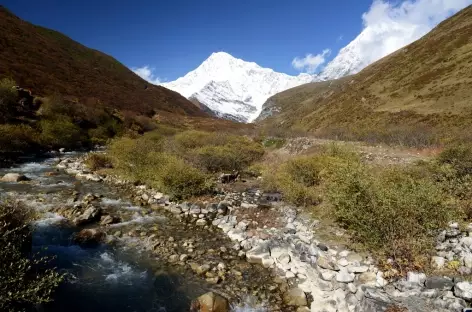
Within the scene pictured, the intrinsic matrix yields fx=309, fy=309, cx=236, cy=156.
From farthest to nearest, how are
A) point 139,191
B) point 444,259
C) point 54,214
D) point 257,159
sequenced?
point 257,159 → point 139,191 → point 54,214 → point 444,259

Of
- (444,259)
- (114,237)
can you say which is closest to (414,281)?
(444,259)

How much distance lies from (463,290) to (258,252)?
614 centimetres

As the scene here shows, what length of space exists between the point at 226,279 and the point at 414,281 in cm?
522

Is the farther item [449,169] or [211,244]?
[449,169]

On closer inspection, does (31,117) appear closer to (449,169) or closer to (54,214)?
(54,214)

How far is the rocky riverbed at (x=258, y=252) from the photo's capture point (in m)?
7.46

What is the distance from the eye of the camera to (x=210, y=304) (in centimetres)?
816

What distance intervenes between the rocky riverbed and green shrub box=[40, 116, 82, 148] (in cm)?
2313

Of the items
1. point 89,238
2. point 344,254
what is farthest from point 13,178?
point 344,254

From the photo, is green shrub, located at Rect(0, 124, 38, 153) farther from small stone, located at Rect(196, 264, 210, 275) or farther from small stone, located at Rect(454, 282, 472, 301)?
small stone, located at Rect(454, 282, 472, 301)

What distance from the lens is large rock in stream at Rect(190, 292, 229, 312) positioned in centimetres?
812

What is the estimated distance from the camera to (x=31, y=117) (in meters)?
41.2

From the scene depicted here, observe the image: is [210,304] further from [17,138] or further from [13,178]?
[17,138]

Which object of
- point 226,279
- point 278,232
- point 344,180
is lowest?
point 226,279
